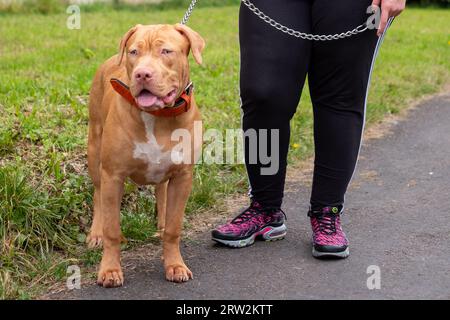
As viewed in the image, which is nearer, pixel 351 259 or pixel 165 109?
pixel 165 109

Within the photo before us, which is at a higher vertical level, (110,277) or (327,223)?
(327,223)

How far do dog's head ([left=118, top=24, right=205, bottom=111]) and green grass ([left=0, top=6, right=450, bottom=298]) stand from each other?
3.29 ft

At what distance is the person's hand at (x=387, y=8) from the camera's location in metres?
3.58

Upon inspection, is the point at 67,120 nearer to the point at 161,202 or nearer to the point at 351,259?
the point at 161,202

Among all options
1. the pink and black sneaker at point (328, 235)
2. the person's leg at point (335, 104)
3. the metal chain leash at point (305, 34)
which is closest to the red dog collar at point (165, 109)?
the metal chain leash at point (305, 34)

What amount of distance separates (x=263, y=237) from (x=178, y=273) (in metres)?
0.71

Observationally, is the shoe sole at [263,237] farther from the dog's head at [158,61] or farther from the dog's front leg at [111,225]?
the dog's head at [158,61]

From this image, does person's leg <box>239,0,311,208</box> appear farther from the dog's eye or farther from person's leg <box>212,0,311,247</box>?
the dog's eye

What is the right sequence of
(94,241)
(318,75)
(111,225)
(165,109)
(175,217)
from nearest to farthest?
(165,109) < (111,225) < (175,217) < (318,75) < (94,241)

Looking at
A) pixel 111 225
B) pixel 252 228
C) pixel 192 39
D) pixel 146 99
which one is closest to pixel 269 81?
pixel 192 39

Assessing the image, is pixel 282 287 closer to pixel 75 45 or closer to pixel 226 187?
pixel 226 187

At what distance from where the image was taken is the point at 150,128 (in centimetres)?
349

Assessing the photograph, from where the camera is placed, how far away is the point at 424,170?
5.69 meters

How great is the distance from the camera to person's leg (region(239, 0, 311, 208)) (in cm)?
371
